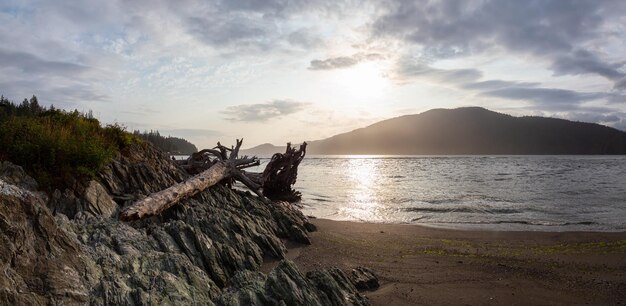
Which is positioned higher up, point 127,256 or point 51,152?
point 51,152

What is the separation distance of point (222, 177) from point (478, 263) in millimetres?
10554

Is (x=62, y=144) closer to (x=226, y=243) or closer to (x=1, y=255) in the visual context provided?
(x=226, y=243)

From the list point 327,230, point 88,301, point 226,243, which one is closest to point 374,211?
point 327,230

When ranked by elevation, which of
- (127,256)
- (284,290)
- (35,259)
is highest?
(35,259)

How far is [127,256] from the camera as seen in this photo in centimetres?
622

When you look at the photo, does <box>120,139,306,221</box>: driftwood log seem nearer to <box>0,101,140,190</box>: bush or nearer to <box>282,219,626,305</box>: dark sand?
<box>0,101,140,190</box>: bush

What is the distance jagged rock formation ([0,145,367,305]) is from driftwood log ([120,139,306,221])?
399mm

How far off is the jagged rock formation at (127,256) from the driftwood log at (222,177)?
1.31 feet

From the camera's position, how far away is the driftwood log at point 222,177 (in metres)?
10.4

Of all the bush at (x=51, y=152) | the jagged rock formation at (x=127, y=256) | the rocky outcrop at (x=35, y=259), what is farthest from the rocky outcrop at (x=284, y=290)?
the bush at (x=51, y=152)

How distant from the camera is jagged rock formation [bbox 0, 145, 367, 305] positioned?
15.0 feet

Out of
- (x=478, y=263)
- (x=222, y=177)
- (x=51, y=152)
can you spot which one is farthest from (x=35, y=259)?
(x=222, y=177)

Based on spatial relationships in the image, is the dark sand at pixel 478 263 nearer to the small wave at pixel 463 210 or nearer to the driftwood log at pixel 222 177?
the driftwood log at pixel 222 177

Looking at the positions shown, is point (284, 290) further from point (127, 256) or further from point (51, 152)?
point (51, 152)
